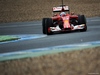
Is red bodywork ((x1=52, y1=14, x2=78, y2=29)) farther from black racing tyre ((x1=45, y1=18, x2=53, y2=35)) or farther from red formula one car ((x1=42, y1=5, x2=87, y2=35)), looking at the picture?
black racing tyre ((x1=45, y1=18, x2=53, y2=35))

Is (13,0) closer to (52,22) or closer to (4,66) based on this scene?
Answer: (52,22)

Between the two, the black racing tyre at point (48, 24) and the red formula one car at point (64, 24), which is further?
the black racing tyre at point (48, 24)

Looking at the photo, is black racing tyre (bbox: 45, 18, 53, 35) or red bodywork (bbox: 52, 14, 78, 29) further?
black racing tyre (bbox: 45, 18, 53, 35)

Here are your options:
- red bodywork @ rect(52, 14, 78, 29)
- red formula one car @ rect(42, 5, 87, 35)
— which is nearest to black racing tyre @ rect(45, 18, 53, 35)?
red formula one car @ rect(42, 5, 87, 35)

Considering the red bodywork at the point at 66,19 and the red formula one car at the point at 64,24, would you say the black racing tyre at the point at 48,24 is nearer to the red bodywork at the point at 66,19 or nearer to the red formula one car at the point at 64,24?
the red formula one car at the point at 64,24

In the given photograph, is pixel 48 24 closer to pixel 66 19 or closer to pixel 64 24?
pixel 64 24

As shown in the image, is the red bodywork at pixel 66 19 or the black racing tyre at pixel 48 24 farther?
the black racing tyre at pixel 48 24

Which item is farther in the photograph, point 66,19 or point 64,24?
point 66,19

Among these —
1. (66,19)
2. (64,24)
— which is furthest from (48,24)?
(66,19)

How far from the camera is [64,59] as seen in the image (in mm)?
7695

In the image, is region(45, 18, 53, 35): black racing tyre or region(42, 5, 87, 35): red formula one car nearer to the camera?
region(42, 5, 87, 35): red formula one car

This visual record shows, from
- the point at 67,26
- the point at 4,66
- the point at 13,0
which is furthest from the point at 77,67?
the point at 13,0

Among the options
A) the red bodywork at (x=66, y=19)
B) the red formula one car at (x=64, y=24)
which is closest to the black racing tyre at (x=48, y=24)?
the red formula one car at (x=64, y=24)

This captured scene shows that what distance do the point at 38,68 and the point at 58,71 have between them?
2.40 ft
